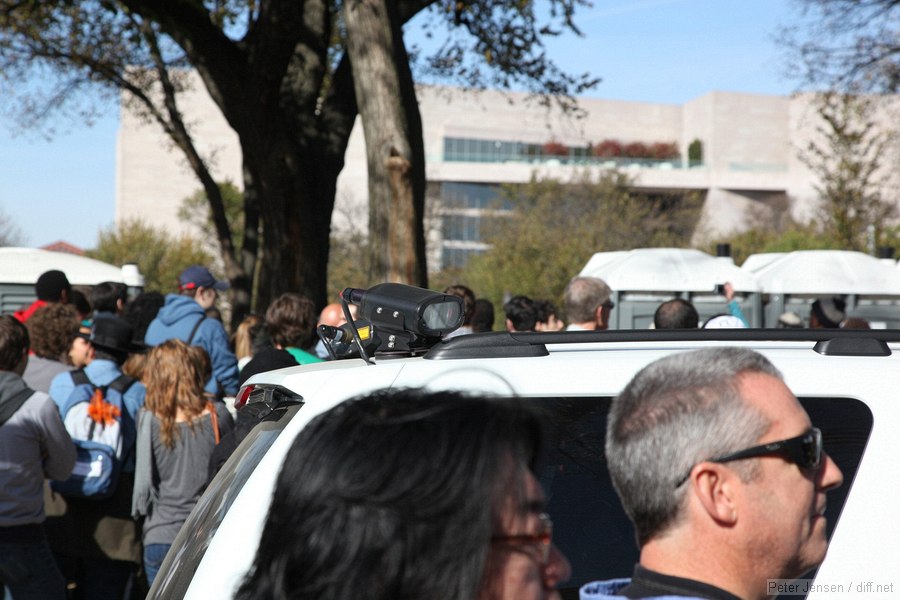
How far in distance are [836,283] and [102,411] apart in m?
10.6

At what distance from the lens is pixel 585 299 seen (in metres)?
6.32

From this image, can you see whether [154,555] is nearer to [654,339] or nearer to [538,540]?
[654,339]

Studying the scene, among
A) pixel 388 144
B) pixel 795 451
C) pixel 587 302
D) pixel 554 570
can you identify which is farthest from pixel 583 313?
pixel 554 570

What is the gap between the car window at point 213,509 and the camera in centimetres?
261

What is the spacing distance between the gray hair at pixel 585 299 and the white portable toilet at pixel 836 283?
833 cm

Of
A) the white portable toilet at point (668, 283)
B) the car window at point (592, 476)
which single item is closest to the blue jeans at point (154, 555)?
the car window at point (592, 476)

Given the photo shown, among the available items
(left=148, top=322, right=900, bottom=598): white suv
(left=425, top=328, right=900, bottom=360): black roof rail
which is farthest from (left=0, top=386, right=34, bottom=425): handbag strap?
(left=425, top=328, right=900, bottom=360): black roof rail

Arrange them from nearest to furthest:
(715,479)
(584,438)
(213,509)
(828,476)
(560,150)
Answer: (715,479)
(828,476)
(584,438)
(213,509)
(560,150)

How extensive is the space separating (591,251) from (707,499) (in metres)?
34.7

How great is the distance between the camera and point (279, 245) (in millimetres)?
10805

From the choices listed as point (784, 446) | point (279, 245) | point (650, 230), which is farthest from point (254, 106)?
point (650, 230)

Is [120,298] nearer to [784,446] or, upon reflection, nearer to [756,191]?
[784,446]

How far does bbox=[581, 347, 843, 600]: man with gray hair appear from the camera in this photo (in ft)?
5.99

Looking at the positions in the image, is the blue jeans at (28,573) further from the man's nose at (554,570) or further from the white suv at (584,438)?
the man's nose at (554,570)
